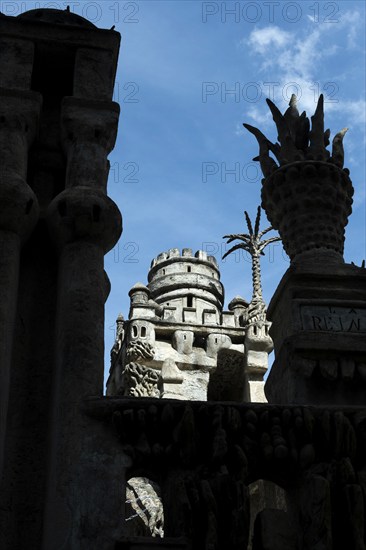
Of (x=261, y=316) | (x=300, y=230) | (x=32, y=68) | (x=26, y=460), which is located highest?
(x=261, y=316)

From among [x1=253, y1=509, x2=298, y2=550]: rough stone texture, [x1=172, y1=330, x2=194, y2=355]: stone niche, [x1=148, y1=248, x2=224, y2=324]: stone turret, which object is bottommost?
[x1=253, y1=509, x2=298, y2=550]: rough stone texture

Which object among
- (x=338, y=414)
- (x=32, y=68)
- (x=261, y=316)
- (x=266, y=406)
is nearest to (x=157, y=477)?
(x=266, y=406)

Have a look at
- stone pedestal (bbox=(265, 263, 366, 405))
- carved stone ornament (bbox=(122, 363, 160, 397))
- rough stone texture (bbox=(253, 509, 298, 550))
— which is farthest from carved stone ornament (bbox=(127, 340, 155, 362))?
rough stone texture (bbox=(253, 509, 298, 550))

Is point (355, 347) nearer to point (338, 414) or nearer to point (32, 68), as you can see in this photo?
point (338, 414)

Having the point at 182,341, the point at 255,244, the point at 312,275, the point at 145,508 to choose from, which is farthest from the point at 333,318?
the point at 255,244

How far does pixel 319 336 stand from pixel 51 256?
7.27 feet

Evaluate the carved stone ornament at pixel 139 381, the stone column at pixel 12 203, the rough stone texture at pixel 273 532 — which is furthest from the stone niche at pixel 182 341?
the rough stone texture at pixel 273 532

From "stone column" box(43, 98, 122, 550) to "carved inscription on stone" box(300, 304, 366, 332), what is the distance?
5.30 feet

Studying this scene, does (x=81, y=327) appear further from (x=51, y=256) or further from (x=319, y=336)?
(x=319, y=336)

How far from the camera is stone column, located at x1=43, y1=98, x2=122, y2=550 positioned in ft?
21.2

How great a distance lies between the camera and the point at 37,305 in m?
7.79

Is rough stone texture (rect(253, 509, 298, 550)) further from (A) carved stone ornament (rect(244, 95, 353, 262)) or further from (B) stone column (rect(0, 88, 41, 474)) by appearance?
(A) carved stone ornament (rect(244, 95, 353, 262))

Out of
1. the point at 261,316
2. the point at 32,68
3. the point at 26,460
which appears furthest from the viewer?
the point at 261,316

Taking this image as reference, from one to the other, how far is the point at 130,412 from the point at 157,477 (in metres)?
0.48
